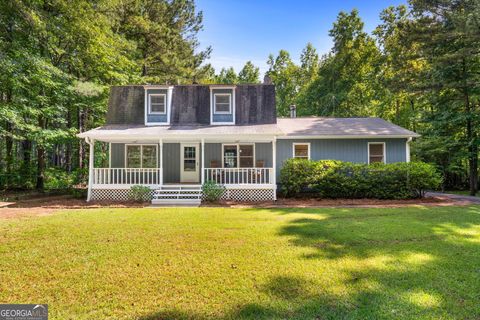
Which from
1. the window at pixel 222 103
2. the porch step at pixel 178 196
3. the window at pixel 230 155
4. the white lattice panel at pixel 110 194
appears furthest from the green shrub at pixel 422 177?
the white lattice panel at pixel 110 194

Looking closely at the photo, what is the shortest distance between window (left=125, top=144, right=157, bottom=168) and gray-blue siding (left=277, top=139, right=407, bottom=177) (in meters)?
7.24

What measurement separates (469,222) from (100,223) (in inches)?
391

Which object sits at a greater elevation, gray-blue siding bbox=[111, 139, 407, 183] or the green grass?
Answer: gray-blue siding bbox=[111, 139, 407, 183]

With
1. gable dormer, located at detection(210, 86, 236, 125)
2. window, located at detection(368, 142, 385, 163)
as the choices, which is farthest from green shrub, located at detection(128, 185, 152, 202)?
window, located at detection(368, 142, 385, 163)

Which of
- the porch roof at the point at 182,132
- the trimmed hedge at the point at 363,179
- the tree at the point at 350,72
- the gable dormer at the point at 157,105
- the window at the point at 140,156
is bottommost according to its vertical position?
the trimmed hedge at the point at 363,179

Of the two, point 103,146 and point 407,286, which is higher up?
point 103,146

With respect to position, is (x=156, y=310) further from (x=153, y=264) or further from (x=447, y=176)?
(x=447, y=176)

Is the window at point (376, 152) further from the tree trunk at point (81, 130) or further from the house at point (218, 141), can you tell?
the tree trunk at point (81, 130)

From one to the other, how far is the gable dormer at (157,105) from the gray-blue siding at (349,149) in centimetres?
663

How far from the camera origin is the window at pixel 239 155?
1395cm

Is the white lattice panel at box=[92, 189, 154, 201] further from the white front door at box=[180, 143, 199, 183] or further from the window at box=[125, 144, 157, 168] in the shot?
the white front door at box=[180, 143, 199, 183]

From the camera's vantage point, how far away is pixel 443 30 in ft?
46.1

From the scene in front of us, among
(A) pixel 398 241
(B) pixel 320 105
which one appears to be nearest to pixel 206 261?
(A) pixel 398 241

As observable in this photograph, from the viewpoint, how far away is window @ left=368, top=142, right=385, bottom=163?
13.6m
